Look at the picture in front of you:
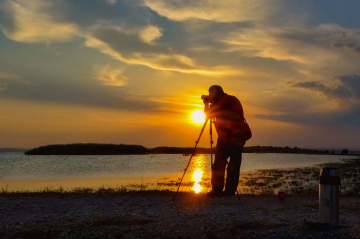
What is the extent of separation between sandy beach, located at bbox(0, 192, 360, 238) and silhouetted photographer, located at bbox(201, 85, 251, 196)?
32.2 inches

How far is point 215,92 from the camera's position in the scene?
11516mm

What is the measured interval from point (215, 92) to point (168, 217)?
13.9ft

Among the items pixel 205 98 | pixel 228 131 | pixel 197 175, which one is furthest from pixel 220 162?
pixel 197 175

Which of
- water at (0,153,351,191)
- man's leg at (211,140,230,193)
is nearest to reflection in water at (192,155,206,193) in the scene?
water at (0,153,351,191)

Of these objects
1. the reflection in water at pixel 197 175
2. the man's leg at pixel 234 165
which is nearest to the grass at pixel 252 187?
the reflection in water at pixel 197 175

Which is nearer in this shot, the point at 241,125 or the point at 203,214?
the point at 203,214

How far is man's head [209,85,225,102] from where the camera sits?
37.8 feet

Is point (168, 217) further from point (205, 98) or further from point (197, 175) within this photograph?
point (197, 175)

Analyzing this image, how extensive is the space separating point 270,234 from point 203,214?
2.11m

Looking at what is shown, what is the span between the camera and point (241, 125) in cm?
1151

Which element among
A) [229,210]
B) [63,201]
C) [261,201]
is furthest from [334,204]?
[63,201]

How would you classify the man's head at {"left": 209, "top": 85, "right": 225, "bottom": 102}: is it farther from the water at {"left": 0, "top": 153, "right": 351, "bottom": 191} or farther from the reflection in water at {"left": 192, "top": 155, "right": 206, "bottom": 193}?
the water at {"left": 0, "top": 153, "right": 351, "bottom": 191}

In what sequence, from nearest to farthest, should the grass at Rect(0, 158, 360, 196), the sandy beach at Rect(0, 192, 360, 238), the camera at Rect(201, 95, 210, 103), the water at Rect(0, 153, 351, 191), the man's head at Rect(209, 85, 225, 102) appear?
the sandy beach at Rect(0, 192, 360, 238) < the man's head at Rect(209, 85, 225, 102) < the camera at Rect(201, 95, 210, 103) < the grass at Rect(0, 158, 360, 196) < the water at Rect(0, 153, 351, 191)

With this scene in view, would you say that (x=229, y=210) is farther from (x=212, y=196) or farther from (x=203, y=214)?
(x=212, y=196)
